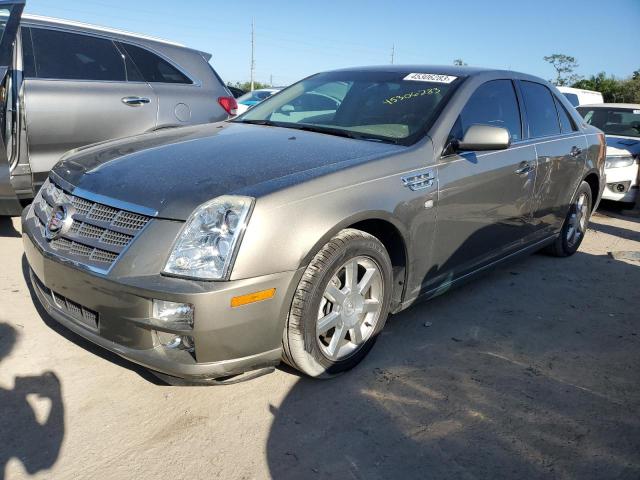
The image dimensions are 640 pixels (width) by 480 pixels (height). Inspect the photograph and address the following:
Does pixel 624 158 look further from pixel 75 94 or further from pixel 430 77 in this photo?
pixel 75 94

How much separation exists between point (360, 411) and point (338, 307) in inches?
20.0

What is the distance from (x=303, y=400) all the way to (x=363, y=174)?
114 centimetres

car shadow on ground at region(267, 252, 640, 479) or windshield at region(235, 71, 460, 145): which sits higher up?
windshield at region(235, 71, 460, 145)

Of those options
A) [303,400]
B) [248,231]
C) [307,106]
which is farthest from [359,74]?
[303,400]

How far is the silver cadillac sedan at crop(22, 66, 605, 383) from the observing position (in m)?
2.27

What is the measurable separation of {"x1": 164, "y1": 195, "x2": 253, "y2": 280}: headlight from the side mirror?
4.97ft

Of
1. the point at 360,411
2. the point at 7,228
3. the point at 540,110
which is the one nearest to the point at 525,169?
Result: the point at 540,110

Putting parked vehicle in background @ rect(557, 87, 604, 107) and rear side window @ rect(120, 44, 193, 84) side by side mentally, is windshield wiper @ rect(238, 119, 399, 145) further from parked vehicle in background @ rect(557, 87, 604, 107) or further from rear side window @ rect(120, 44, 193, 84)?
parked vehicle in background @ rect(557, 87, 604, 107)

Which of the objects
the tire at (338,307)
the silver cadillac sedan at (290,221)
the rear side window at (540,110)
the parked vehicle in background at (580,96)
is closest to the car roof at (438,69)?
the silver cadillac sedan at (290,221)

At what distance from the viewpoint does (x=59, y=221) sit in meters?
2.62

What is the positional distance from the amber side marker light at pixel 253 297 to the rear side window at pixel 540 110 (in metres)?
2.76

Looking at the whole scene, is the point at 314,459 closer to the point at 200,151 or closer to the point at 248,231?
the point at 248,231

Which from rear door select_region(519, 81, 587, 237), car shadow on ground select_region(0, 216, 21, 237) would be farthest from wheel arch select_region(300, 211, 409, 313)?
car shadow on ground select_region(0, 216, 21, 237)

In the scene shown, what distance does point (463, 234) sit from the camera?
3439mm
